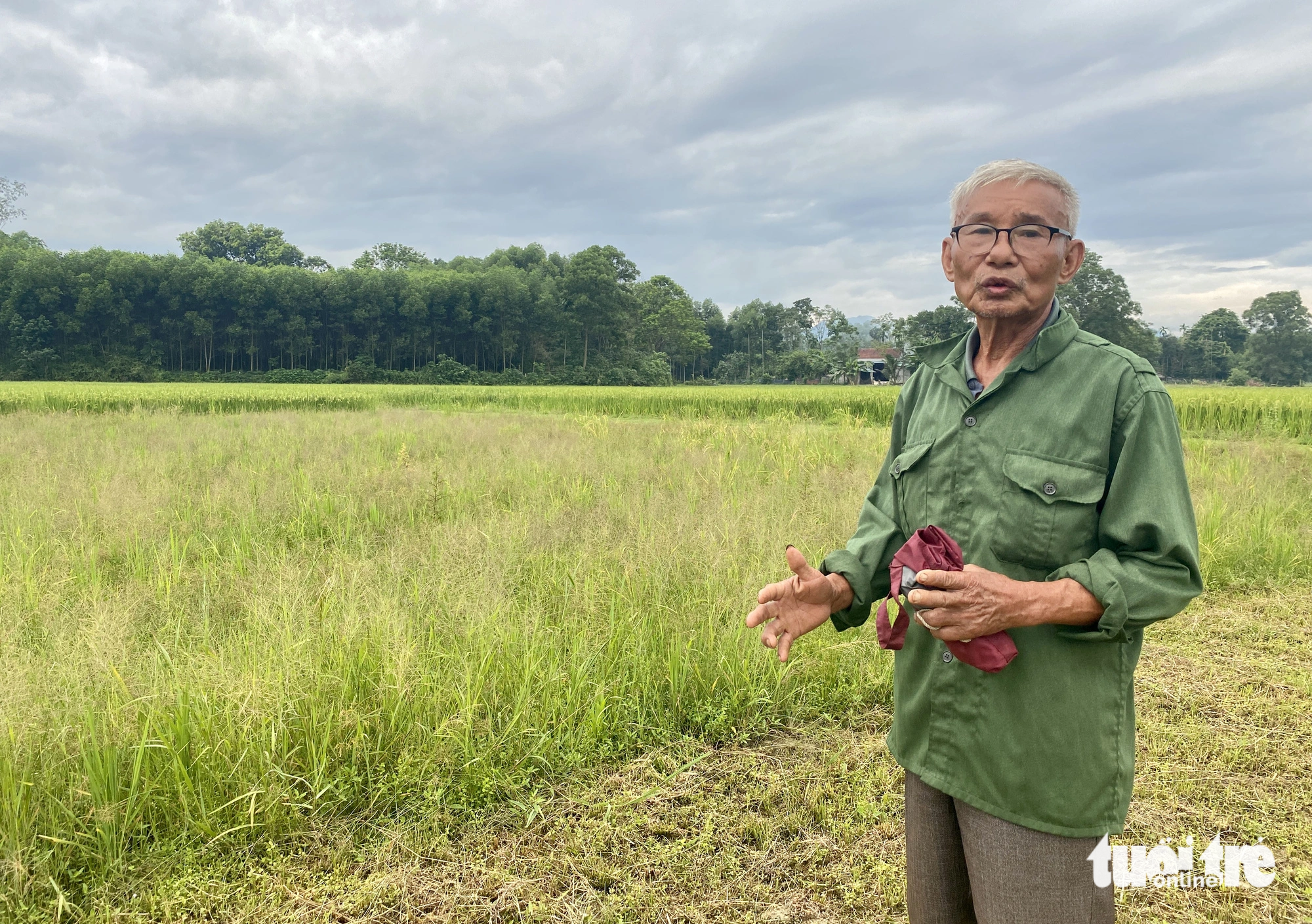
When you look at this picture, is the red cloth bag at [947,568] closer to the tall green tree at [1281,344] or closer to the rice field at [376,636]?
the rice field at [376,636]

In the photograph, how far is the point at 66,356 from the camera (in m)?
58.7

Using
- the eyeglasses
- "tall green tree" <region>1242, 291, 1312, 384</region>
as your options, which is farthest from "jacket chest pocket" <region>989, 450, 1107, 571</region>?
"tall green tree" <region>1242, 291, 1312, 384</region>

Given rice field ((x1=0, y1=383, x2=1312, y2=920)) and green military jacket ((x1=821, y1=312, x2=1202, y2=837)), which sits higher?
green military jacket ((x1=821, y1=312, x2=1202, y2=837))

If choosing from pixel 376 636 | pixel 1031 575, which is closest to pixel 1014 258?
pixel 1031 575

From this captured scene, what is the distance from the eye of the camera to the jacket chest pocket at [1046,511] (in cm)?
119

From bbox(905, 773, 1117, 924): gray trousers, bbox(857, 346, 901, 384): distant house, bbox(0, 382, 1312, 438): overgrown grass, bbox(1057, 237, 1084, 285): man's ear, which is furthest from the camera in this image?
bbox(857, 346, 901, 384): distant house

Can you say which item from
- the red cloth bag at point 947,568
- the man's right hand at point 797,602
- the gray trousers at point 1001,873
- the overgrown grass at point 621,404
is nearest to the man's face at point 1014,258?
the red cloth bag at point 947,568

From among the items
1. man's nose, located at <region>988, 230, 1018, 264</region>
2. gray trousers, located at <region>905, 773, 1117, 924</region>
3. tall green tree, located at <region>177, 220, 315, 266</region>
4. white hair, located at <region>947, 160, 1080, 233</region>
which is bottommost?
gray trousers, located at <region>905, 773, 1117, 924</region>

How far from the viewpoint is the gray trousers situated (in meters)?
1.20

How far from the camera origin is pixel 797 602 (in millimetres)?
1460

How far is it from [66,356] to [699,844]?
76.6 m

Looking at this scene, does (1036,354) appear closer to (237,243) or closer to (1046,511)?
(1046,511)

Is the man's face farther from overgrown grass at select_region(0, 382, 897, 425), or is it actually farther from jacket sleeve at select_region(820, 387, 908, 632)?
overgrown grass at select_region(0, 382, 897, 425)

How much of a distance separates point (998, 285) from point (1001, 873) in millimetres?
1081
